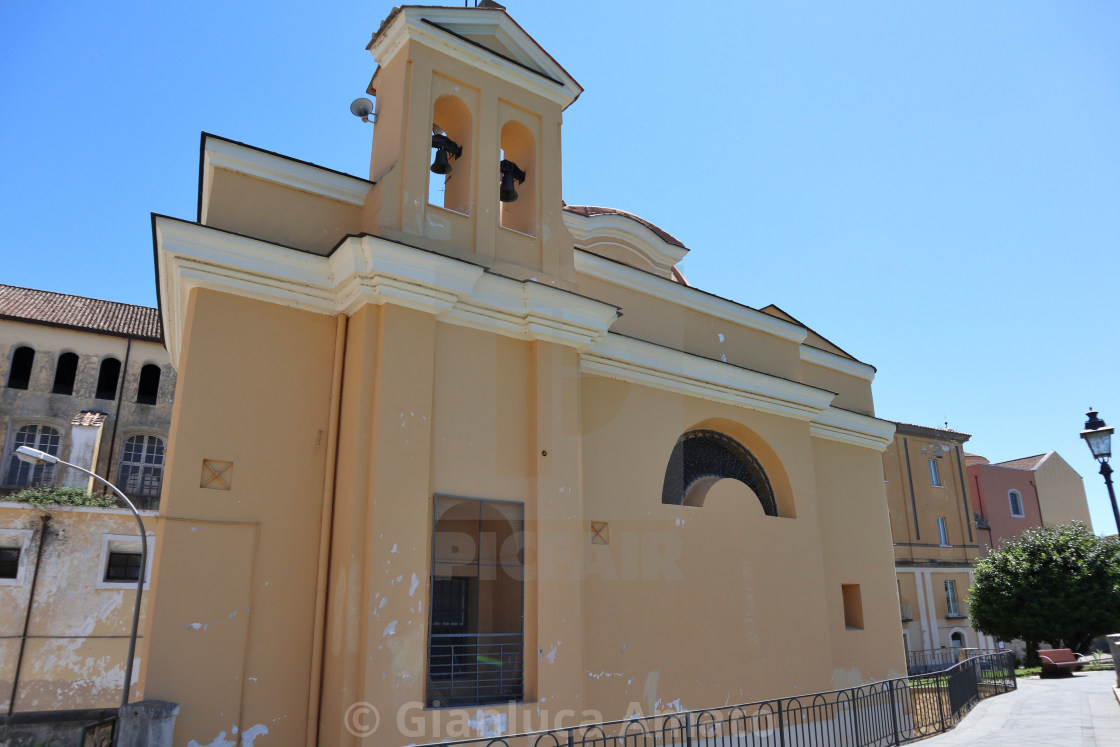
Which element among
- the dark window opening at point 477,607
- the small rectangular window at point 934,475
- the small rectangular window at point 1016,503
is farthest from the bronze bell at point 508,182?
the small rectangular window at point 1016,503

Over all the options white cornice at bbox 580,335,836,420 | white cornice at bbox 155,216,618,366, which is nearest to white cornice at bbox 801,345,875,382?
white cornice at bbox 580,335,836,420

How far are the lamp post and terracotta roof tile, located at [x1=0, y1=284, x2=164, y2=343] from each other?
79.5 ft

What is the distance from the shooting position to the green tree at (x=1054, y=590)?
Result: 19766 mm

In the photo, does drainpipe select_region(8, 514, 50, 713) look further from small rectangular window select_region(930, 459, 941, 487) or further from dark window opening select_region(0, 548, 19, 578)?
small rectangular window select_region(930, 459, 941, 487)

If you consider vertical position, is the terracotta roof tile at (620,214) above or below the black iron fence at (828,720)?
above

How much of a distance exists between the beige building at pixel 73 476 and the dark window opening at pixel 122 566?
0.10ft

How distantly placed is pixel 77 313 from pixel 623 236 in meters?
21.9

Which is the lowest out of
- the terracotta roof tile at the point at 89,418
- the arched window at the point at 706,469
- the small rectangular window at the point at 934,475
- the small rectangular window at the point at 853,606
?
the small rectangular window at the point at 853,606

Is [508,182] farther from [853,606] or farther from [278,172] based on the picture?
[853,606]

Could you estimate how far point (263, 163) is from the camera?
757 cm

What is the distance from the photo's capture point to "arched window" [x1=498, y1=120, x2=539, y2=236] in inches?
357

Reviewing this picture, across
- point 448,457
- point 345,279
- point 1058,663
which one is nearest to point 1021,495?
point 1058,663

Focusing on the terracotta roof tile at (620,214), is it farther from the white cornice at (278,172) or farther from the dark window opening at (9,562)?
the dark window opening at (9,562)

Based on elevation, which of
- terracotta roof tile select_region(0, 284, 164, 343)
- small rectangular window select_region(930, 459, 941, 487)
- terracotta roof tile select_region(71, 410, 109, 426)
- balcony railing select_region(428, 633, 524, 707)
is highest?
terracotta roof tile select_region(0, 284, 164, 343)
